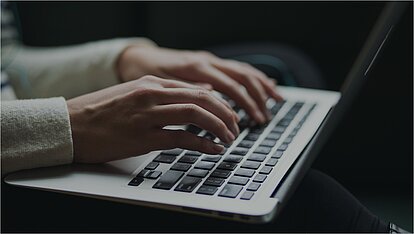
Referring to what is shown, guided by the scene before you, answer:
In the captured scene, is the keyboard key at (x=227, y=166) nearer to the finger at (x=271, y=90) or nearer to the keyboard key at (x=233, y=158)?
the keyboard key at (x=233, y=158)

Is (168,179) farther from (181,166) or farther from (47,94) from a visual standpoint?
(47,94)

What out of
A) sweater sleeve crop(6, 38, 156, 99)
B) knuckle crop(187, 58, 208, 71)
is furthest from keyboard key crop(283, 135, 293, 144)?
sweater sleeve crop(6, 38, 156, 99)

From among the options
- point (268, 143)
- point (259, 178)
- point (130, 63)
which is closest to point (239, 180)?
point (259, 178)

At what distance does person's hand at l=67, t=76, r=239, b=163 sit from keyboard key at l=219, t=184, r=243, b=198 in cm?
7

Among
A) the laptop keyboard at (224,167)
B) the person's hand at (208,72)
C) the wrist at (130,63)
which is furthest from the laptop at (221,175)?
the wrist at (130,63)

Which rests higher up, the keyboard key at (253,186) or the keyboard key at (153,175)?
the keyboard key at (253,186)

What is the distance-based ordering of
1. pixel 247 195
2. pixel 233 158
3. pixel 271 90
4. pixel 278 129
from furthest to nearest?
pixel 271 90, pixel 278 129, pixel 233 158, pixel 247 195

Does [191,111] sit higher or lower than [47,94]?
higher

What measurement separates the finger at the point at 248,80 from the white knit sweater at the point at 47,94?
0.18 meters

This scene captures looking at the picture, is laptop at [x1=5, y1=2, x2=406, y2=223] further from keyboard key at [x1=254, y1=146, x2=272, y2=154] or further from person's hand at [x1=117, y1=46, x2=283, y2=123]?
person's hand at [x1=117, y1=46, x2=283, y2=123]

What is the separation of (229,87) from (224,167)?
0.22 m

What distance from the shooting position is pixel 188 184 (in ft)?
2.16

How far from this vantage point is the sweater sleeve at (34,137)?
27.2 inches

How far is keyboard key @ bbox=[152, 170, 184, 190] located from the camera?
0.66 meters
